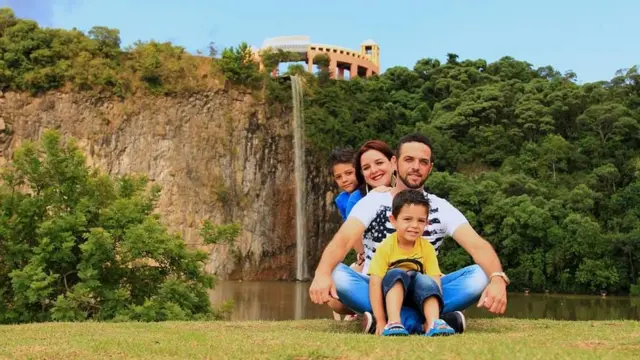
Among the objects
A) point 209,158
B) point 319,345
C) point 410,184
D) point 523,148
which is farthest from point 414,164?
point 523,148

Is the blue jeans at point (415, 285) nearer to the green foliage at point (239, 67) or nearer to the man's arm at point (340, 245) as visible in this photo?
the man's arm at point (340, 245)

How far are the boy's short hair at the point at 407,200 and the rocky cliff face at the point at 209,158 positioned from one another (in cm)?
2577

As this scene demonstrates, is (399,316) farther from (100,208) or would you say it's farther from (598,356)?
(100,208)

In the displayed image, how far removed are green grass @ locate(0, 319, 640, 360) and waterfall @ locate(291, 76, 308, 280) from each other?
1033 inches

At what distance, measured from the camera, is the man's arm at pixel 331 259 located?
177 inches

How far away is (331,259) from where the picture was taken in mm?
4629

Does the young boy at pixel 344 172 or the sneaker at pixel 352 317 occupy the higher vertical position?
the young boy at pixel 344 172

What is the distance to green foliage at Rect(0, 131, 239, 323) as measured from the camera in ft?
35.7

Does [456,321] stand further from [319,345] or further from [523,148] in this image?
[523,148]

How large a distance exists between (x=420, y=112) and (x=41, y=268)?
1087 inches

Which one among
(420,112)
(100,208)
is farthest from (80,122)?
(100,208)

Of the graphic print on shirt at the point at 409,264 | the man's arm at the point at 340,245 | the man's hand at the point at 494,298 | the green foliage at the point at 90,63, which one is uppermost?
the green foliage at the point at 90,63

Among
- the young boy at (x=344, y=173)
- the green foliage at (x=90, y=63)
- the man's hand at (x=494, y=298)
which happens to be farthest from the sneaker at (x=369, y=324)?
the green foliage at (x=90, y=63)

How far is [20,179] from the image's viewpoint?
1241 centimetres
